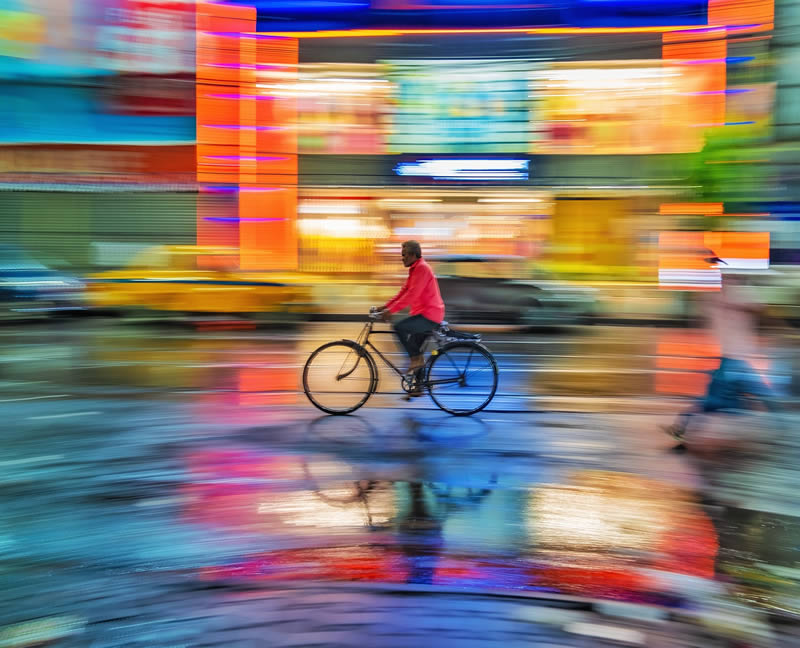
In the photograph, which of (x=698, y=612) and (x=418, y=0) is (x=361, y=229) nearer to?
(x=418, y=0)

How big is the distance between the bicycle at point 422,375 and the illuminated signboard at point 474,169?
1838 cm

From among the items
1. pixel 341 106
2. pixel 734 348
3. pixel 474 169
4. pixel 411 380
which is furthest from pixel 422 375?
pixel 341 106

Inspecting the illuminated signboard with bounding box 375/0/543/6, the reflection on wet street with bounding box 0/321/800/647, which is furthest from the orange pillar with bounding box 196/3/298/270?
the reflection on wet street with bounding box 0/321/800/647

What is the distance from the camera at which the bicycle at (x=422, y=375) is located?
334 inches

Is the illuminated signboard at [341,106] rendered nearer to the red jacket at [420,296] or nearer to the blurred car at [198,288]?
the blurred car at [198,288]

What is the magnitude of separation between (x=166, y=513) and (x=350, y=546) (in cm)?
134

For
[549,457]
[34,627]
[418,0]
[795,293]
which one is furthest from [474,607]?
[418,0]

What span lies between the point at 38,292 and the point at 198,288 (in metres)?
4.70

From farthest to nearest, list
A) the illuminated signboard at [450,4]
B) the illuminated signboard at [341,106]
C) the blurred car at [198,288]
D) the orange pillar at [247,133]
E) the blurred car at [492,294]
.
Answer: the orange pillar at [247,133], the illuminated signboard at [341,106], the illuminated signboard at [450,4], the blurred car at [198,288], the blurred car at [492,294]

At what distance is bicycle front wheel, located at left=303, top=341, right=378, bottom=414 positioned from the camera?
27.9ft

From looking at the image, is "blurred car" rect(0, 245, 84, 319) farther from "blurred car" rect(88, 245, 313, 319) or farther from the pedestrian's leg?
the pedestrian's leg

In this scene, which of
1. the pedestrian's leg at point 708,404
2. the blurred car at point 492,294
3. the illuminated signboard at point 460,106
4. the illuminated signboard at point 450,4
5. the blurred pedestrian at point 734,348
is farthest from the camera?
the illuminated signboard at point 460,106

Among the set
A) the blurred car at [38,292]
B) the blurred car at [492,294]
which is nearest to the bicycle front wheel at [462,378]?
the blurred car at [492,294]

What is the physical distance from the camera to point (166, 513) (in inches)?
214
